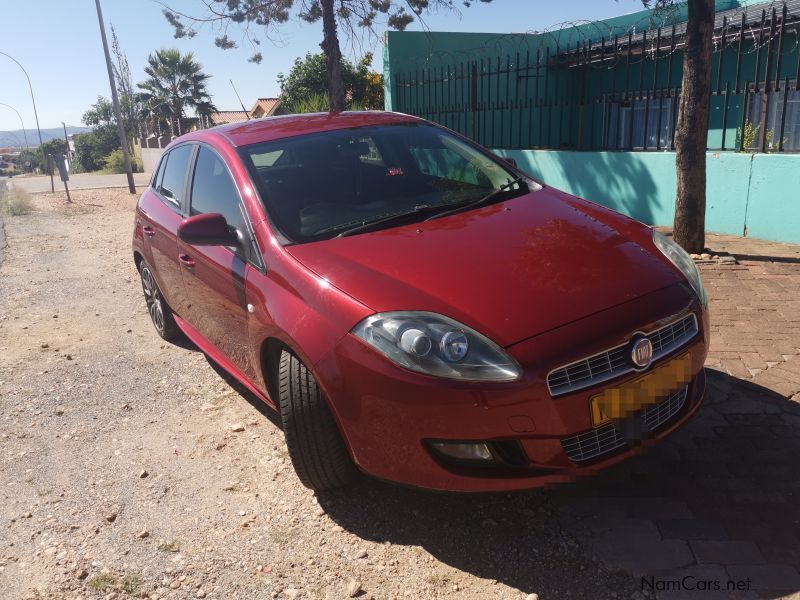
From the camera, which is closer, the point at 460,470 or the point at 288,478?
the point at 460,470

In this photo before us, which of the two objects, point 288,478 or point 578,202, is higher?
point 578,202

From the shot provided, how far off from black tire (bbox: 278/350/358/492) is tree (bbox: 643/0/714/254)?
4909 mm

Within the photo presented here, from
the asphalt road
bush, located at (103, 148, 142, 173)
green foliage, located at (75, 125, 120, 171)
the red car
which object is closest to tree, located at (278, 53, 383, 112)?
the asphalt road

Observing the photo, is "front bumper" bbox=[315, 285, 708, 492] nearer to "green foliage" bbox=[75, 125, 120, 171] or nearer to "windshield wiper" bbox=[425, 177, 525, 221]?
"windshield wiper" bbox=[425, 177, 525, 221]

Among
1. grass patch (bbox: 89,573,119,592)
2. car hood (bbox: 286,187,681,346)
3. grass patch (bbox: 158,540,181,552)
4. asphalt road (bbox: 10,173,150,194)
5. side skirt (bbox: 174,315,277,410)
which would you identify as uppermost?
car hood (bbox: 286,187,681,346)

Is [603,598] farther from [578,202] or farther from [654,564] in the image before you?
[578,202]

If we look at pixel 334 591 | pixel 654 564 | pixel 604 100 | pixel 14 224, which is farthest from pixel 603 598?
pixel 14 224

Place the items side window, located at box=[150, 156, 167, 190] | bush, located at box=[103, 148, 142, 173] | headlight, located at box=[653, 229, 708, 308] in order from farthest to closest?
bush, located at box=[103, 148, 142, 173]
side window, located at box=[150, 156, 167, 190]
headlight, located at box=[653, 229, 708, 308]

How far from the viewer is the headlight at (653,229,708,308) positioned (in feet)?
9.33

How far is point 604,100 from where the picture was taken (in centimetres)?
841

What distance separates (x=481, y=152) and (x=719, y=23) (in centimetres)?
926

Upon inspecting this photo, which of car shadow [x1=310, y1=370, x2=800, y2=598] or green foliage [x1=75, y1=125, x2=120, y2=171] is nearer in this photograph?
car shadow [x1=310, y1=370, x2=800, y2=598]

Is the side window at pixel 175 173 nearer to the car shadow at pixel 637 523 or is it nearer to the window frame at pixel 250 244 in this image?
the window frame at pixel 250 244

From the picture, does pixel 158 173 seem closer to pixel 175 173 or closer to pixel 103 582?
pixel 175 173
